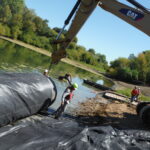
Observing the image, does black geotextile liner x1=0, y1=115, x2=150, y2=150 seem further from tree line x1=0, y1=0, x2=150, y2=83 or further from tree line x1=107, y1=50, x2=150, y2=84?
tree line x1=107, y1=50, x2=150, y2=84

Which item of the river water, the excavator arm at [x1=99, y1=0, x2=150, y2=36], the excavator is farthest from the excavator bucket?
the river water

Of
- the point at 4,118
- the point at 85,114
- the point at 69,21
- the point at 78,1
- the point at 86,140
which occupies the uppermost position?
the point at 78,1

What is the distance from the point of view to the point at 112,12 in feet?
31.7

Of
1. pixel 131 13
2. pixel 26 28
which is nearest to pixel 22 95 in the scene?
pixel 131 13

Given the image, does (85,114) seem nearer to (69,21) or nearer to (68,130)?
(69,21)

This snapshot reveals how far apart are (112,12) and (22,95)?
5.20 m

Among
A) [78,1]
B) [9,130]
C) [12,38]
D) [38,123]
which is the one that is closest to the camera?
[9,130]

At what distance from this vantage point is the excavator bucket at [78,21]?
10.00m

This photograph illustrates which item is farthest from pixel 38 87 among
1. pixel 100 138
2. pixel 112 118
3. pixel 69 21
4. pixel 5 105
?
pixel 112 118

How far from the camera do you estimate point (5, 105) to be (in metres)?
5.56

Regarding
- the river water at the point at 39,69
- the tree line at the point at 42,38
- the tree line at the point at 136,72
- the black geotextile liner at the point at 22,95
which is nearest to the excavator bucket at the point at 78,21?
the river water at the point at 39,69

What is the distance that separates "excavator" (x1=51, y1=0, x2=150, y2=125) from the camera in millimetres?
8867

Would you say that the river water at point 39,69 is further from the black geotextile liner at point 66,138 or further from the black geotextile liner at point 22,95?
the black geotextile liner at point 66,138

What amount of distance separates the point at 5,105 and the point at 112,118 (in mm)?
7105
